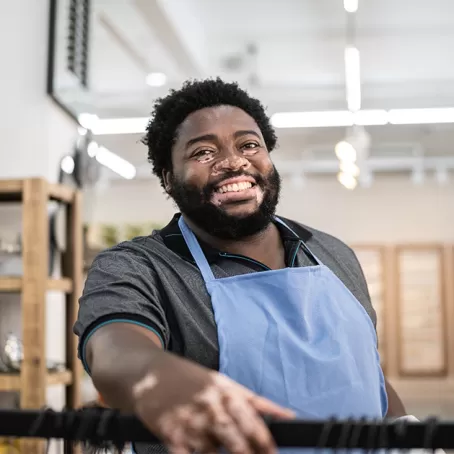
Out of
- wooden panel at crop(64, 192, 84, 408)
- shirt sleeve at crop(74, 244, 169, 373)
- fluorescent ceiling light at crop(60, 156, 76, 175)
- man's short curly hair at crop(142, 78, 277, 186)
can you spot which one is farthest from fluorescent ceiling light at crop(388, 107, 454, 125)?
shirt sleeve at crop(74, 244, 169, 373)

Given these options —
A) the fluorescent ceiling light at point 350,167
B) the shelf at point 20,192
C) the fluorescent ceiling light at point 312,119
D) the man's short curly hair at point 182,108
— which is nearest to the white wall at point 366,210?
the fluorescent ceiling light at point 312,119

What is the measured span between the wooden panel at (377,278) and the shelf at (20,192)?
334 inches

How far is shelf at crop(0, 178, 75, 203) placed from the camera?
2807mm

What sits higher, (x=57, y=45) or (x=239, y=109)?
(x=57, y=45)

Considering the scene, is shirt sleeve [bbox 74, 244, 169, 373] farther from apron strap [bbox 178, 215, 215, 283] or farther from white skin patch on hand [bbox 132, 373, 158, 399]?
white skin patch on hand [bbox 132, 373, 158, 399]

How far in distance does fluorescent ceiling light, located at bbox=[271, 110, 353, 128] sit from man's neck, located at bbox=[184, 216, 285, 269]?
6.64 meters

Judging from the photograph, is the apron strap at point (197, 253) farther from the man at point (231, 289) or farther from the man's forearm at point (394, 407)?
the man's forearm at point (394, 407)

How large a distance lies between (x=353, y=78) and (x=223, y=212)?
597 centimetres

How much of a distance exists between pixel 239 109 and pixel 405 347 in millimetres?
10241

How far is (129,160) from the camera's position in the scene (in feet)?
35.9

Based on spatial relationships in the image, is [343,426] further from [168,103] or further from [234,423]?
[168,103]

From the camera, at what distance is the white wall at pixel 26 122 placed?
3.16 m

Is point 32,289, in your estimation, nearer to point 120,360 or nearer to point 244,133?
point 244,133

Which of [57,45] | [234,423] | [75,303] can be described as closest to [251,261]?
[234,423]
